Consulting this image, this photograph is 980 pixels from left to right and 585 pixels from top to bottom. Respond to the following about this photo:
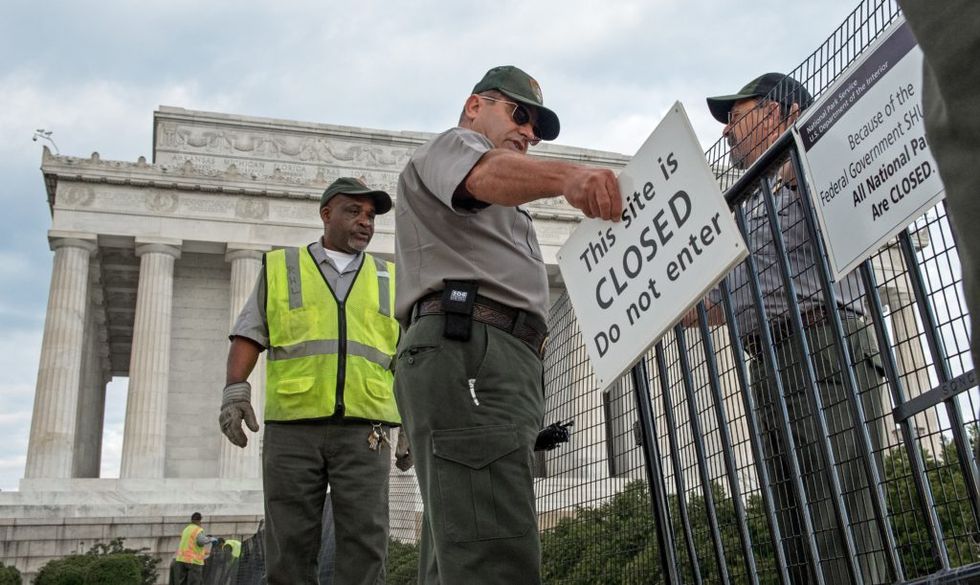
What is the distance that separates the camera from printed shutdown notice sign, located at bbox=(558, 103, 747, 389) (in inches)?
104

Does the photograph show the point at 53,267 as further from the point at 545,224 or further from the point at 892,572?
the point at 892,572

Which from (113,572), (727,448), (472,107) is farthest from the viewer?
(113,572)

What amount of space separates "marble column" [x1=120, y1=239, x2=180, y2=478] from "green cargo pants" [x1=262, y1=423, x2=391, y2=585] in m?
31.1

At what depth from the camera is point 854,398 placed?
9.53ft

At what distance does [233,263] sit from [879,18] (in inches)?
1426

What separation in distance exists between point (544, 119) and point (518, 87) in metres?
0.17

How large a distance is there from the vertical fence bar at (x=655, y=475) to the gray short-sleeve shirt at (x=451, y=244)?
80 centimetres

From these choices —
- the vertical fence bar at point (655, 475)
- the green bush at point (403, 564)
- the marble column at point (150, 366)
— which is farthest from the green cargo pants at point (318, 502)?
the marble column at point (150, 366)

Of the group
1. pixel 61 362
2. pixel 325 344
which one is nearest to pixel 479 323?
pixel 325 344

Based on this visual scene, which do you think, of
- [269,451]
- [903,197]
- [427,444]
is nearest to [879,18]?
[903,197]

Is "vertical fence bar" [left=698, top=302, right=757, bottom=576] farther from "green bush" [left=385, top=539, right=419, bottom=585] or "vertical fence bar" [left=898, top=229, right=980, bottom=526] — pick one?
"green bush" [left=385, top=539, right=419, bottom=585]

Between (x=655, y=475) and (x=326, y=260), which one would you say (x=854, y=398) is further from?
(x=326, y=260)

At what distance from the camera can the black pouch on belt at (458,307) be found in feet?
10.1

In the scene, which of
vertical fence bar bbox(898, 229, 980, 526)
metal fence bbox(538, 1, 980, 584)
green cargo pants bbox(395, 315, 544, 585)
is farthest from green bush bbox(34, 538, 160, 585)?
vertical fence bar bbox(898, 229, 980, 526)
